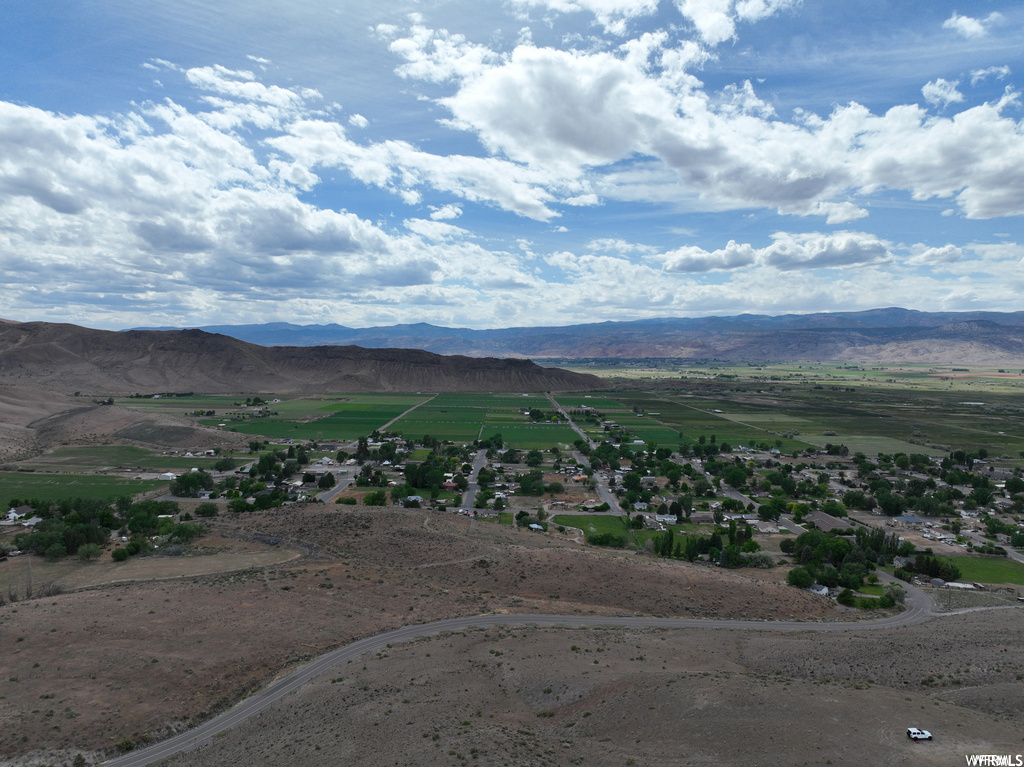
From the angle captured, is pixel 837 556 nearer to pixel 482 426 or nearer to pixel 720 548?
pixel 720 548

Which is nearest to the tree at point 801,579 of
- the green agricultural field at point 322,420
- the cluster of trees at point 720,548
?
the cluster of trees at point 720,548

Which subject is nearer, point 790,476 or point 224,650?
point 224,650

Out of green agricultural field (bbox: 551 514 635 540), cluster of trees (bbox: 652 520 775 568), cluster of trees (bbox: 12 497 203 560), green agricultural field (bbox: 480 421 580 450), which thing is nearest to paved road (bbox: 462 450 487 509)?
green agricultural field (bbox: 480 421 580 450)

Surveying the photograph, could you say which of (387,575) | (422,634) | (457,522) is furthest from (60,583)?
(457,522)

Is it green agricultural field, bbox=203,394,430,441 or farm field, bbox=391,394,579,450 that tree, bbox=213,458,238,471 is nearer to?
green agricultural field, bbox=203,394,430,441

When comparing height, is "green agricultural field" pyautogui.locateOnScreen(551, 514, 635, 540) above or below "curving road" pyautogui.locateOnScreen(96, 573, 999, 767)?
below

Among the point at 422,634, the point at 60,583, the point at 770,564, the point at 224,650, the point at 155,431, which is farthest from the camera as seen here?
the point at 155,431

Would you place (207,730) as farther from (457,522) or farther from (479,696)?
(457,522)
